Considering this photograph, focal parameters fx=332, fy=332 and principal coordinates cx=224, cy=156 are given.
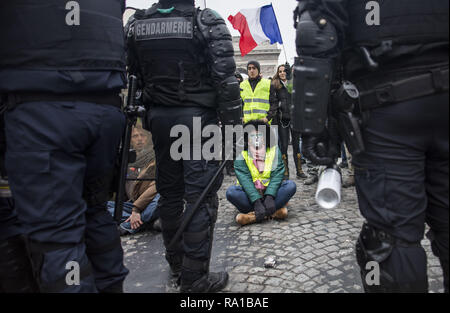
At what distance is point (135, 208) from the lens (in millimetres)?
3924

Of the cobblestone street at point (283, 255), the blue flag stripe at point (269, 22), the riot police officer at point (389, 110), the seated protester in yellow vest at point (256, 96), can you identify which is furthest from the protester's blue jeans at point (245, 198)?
the blue flag stripe at point (269, 22)

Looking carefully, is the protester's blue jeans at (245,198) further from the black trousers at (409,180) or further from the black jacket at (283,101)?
the black trousers at (409,180)

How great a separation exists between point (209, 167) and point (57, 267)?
1.22 metres

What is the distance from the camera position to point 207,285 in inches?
93.7

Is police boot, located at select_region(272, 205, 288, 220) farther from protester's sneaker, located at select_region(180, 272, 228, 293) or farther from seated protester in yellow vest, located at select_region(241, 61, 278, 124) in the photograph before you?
seated protester in yellow vest, located at select_region(241, 61, 278, 124)

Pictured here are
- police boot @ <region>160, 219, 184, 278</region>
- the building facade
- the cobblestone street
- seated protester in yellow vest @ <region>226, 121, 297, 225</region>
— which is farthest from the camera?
the building facade

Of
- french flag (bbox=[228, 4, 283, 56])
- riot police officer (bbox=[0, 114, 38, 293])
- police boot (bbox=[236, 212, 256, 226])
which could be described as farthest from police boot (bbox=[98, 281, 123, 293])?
french flag (bbox=[228, 4, 283, 56])

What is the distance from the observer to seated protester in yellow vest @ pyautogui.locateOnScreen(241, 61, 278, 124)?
19.6 ft

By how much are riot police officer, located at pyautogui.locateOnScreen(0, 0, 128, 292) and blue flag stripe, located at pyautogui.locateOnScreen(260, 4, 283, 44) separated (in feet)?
23.5

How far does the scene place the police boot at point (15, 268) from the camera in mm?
1837

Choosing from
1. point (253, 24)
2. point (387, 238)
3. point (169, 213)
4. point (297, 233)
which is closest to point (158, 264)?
point (169, 213)

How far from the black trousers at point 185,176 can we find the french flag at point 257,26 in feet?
20.2

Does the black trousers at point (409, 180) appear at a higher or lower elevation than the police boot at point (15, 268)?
higher

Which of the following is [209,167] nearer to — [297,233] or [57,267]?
[57,267]
